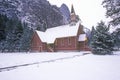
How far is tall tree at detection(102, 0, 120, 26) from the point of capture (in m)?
17.8

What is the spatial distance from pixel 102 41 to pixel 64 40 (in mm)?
17696

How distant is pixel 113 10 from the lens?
18344 mm

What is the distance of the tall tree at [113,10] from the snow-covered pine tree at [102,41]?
5.86 metres

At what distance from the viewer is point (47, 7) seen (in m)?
114

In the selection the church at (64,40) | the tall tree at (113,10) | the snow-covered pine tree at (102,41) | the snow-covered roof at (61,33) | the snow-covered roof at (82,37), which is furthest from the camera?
the snow-covered roof at (61,33)

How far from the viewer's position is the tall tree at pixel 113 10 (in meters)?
17.8

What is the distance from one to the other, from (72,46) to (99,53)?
1452 centimetres

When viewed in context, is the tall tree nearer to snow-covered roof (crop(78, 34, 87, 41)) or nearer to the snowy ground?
the snowy ground

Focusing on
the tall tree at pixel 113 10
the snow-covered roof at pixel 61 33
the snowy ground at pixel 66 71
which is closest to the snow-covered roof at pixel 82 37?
the snow-covered roof at pixel 61 33

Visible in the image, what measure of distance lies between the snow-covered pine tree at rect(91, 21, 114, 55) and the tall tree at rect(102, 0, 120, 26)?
5.86 m

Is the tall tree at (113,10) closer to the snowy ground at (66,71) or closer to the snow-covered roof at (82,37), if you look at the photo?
the snowy ground at (66,71)

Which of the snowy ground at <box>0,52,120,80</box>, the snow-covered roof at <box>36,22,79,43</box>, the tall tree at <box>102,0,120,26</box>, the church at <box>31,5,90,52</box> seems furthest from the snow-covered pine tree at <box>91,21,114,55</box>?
the snow-covered roof at <box>36,22,79,43</box>

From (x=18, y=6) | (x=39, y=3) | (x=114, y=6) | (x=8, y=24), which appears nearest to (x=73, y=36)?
(x=114, y=6)

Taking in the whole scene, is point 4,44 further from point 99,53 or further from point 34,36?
point 99,53
